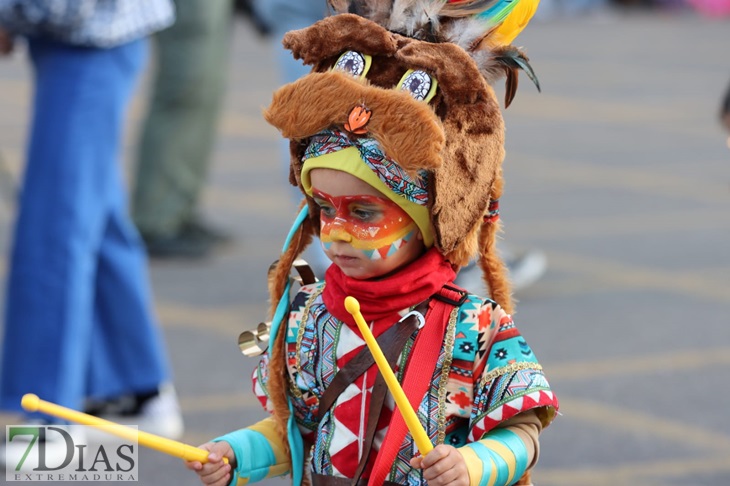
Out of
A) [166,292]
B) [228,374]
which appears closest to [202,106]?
[166,292]

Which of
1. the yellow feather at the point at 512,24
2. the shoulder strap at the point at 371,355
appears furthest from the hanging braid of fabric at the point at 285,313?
the yellow feather at the point at 512,24

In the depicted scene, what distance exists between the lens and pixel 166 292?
6285mm

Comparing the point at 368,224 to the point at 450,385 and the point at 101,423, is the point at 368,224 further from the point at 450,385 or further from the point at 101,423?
the point at 101,423

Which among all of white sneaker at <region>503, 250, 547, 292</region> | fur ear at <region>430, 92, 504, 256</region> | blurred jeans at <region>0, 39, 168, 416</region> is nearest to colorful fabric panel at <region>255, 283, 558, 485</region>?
fur ear at <region>430, 92, 504, 256</region>

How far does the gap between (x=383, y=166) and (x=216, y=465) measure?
24.0 inches

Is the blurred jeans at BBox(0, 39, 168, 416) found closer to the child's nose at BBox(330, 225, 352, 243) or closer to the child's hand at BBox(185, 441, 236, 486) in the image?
the child's hand at BBox(185, 441, 236, 486)

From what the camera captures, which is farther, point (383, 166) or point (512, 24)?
point (512, 24)

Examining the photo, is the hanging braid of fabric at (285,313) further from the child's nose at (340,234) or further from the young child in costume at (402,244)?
the child's nose at (340,234)

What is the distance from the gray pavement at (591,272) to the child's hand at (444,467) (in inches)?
66.0

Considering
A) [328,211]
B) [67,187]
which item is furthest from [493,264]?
[67,187]

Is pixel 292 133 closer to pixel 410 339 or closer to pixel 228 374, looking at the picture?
pixel 410 339

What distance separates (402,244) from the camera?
2.50 metres

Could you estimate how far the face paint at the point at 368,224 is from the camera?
246 centimetres

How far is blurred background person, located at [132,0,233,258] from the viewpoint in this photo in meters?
6.69
